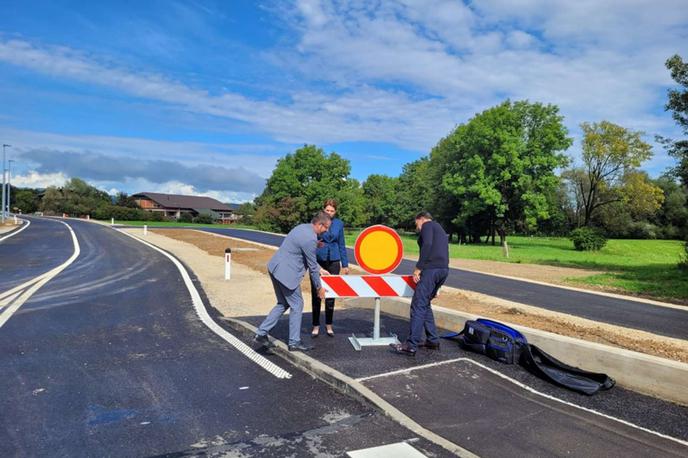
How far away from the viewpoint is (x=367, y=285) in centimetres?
624

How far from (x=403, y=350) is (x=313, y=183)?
207ft

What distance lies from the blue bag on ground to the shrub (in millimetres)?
40322

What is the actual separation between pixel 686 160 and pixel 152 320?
769 inches

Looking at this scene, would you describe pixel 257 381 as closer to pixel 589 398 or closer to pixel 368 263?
pixel 368 263

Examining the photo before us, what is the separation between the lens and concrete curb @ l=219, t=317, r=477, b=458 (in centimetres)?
358

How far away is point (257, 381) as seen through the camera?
4.85 meters

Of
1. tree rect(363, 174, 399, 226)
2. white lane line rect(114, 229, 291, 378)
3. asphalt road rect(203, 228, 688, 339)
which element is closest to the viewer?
white lane line rect(114, 229, 291, 378)

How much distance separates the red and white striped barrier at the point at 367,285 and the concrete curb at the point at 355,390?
95 centimetres

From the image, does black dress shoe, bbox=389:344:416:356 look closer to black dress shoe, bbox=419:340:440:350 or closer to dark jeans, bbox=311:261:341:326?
black dress shoe, bbox=419:340:440:350

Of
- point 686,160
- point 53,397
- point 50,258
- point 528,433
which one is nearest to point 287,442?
point 528,433

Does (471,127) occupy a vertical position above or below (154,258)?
above

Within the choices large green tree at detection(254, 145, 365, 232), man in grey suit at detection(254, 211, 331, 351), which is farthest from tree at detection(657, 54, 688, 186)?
large green tree at detection(254, 145, 365, 232)

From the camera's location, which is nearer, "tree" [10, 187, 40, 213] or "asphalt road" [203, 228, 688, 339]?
"asphalt road" [203, 228, 688, 339]

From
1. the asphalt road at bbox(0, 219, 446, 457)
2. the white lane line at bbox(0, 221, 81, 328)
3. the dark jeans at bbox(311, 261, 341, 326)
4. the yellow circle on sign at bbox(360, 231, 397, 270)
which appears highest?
the yellow circle on sign at bbox(360, 231, 397, 270)
